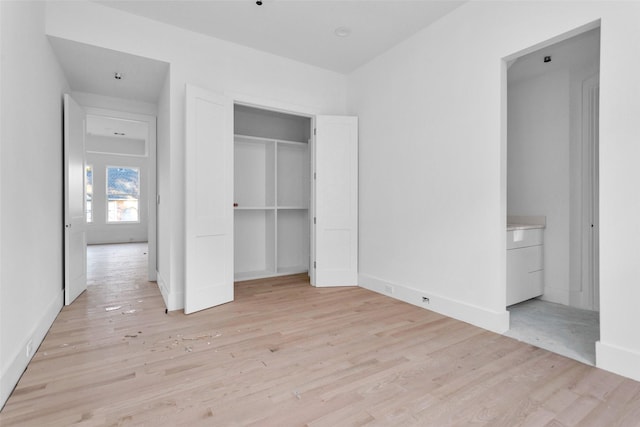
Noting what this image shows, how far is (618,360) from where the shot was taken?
2.04 m

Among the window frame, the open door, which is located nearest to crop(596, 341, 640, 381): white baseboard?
the open door

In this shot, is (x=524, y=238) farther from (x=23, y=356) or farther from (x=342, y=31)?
(x=23, y=356)

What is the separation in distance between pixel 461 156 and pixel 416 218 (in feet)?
A: 2.63

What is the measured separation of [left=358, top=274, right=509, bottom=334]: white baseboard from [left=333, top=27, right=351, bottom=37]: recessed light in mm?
2833

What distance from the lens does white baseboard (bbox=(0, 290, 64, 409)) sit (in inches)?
69.7

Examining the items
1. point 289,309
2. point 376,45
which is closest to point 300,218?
point 289,309

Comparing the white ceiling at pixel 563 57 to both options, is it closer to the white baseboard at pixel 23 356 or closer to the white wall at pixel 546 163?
the white wall at pixel 546 163

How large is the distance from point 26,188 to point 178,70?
183 centimetres

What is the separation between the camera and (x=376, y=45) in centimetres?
378

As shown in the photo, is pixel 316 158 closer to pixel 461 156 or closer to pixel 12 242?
pixel 461 156

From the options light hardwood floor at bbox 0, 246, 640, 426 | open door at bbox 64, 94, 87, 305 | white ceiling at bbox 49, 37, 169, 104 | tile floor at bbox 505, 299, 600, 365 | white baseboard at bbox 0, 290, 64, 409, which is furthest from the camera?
open door at bbox 64, 94, 87, 305

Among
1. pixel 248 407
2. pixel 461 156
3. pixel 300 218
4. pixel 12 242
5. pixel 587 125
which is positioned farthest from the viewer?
pixel 300 218

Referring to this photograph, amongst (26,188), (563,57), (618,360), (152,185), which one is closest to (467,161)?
(563,57)

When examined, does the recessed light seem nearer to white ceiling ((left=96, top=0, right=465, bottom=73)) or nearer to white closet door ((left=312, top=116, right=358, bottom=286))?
white ceiling ((left=96, top=0, right=465, bottom=73))
